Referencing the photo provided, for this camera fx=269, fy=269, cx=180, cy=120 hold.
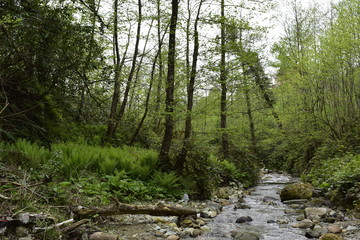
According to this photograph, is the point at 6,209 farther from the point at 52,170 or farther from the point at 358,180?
the point at 358,180

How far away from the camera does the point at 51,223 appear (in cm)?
391

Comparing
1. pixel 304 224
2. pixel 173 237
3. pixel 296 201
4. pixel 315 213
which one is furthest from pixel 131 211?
pixel 296 201

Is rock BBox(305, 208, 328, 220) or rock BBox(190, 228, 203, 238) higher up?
rock BBox(190, 228, 203, 238)

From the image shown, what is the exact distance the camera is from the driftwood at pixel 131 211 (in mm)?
4438

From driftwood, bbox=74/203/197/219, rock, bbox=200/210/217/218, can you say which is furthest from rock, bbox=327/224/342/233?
driftwood, bbox=74/203/197/219

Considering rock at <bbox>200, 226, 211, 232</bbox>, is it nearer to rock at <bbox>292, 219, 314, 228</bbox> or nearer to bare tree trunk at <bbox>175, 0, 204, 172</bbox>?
rock at <bbox>292, 219, 314, 228</bbox>

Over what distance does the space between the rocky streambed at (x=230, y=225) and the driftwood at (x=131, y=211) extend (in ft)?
0.52

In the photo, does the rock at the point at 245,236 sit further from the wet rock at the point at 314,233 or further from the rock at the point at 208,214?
the rock at the point at 208,214

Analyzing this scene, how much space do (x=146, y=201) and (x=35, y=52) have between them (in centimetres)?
463

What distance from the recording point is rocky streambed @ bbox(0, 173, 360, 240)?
4.55m

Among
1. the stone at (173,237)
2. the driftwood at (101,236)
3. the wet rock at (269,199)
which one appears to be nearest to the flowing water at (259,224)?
the wet rock at (269,199)

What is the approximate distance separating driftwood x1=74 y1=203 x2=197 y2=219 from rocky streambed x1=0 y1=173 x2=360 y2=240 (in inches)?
6.2

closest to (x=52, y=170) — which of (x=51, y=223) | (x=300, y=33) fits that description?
(x=51, y=223)

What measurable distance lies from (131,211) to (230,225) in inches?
87.4
